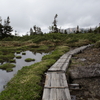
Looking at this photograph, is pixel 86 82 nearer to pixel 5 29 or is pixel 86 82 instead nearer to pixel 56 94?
pixel 56 94

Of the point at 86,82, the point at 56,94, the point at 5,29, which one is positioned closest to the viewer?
the point at 56,94

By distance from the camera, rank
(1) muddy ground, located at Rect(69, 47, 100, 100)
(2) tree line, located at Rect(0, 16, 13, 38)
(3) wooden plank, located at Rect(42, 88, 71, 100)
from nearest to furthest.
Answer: (3) wooden plank, located at Rect(42, 88, 71, 100)
(1) muddy ground, located at Rect(69, 47, 100, 100)
(2) tree line, located at Rect(0, 16, 13, 38)

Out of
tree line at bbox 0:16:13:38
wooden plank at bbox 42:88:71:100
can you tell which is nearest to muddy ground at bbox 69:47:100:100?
wooden plank at bbox 42:88:71:100

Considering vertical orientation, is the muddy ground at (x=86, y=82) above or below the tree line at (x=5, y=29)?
below

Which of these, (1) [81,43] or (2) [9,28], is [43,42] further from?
(2) [9,28]

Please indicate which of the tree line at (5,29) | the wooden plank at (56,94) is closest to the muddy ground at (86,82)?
the wooden plank at (56,94)

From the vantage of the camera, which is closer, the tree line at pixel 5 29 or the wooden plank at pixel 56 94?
the wooden plank at pixel 56 94

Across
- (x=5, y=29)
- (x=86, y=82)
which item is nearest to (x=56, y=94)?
(x=86, y=82)

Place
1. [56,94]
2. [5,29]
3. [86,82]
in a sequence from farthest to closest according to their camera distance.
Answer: [5,29], [86,82], [56,94]

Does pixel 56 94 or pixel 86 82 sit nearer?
pixel 56 94

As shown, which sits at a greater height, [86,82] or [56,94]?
[56,94]

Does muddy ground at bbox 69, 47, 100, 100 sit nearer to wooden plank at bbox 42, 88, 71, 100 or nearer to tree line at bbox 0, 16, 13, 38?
wooden plank at bbox 42, 88, 71, 100

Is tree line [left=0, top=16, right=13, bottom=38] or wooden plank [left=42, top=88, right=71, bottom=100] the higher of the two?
tree line [left=0, top=16, right=13, bottom=38]

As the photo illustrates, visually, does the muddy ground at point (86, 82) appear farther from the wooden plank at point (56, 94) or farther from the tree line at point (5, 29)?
the tree line at point (5, 29)
